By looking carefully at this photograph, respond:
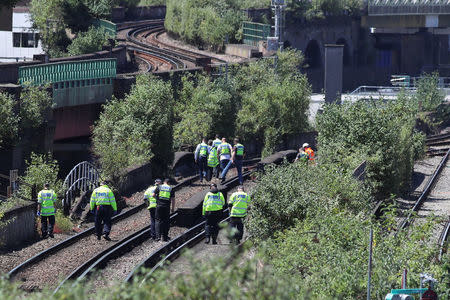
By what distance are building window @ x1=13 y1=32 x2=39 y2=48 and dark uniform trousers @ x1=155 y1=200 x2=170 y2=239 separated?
28.8 metres

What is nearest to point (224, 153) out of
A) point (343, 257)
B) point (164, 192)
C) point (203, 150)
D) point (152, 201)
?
point (203, 150)

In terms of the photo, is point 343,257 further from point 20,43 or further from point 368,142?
point 20,43

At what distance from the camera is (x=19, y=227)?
1977 cm

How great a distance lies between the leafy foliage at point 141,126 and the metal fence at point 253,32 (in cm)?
2659

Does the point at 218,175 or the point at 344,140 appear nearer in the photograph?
the point at 344,140

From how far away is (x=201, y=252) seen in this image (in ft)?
62.4

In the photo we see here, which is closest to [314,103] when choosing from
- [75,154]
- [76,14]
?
[76,14]

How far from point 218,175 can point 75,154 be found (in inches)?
266

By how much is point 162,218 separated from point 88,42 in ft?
85.2

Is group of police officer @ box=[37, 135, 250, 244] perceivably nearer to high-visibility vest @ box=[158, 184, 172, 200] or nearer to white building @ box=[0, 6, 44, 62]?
high-visibility vest @ box=[158, 184, 172, 200]

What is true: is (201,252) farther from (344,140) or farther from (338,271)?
(344,140)

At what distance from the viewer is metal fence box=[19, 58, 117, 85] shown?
93.4 feet

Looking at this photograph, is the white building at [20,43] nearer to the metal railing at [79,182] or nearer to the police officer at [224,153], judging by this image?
the metal railing at [79,182]

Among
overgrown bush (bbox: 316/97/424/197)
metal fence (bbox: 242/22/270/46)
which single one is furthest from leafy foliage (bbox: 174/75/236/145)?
metal fence (bbox: 242/22/270/46)
